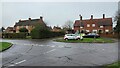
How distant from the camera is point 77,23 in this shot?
87500mm

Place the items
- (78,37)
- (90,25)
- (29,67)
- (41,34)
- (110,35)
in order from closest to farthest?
1. (29,67)
2. (78,37)
3. (41,34)
4. (110,35)
5. (90,25)

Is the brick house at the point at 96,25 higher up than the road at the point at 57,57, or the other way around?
the brick house at the point at 96,25

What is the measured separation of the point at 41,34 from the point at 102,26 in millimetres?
36981

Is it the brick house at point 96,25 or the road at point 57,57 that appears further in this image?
the brick house at point 96,25

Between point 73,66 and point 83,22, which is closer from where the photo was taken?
point 73,66

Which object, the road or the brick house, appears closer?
the road

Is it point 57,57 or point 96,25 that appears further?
point 96,25

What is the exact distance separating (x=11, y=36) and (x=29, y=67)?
50.1 metres

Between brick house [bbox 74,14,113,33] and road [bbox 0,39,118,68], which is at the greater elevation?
brick house [bbox 74,14,113,33]

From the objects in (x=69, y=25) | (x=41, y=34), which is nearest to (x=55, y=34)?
(x=41, y=34)

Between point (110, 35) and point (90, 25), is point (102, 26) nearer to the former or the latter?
point (90, 25)

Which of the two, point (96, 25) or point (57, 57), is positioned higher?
point (96, 25)

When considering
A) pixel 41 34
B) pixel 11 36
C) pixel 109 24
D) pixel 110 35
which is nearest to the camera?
pixel 41 34

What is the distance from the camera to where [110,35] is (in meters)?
63.5
